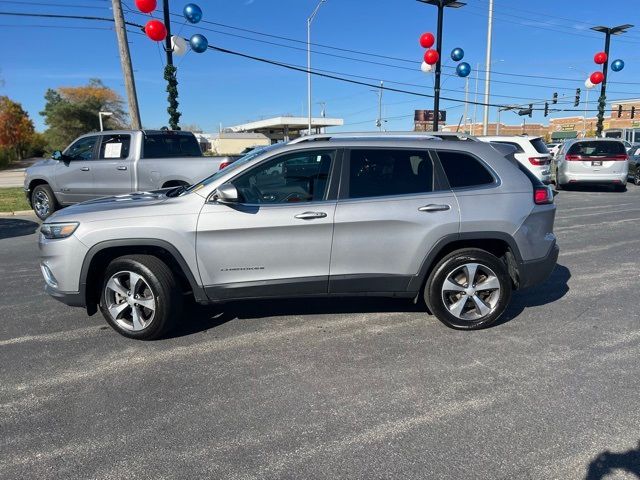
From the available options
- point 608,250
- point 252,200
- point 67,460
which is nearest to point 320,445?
point 67,460

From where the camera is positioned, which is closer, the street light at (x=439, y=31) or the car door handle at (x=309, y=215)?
the car door handle at (x=309, y=215)

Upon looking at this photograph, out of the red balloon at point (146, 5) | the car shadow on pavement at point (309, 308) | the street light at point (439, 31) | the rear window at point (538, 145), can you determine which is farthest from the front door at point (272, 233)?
the street light at point (439, 31)

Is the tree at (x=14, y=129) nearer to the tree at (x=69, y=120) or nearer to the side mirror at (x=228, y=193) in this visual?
the tree at (x=69, y=120)

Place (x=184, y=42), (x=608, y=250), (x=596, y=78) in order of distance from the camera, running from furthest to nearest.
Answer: (x=596, y=78) < (x=184, y=42) < (x=608, y=250)

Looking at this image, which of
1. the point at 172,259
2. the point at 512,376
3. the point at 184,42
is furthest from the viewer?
the point at 184,42

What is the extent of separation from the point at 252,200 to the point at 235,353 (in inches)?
50.8

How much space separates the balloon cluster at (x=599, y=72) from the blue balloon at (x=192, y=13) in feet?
62.8

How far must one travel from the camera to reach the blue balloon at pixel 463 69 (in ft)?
58.2

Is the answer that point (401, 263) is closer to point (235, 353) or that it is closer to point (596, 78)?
point (235, 353)

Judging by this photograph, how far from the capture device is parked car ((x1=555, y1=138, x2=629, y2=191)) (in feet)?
47.2

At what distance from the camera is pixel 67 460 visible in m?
2.54

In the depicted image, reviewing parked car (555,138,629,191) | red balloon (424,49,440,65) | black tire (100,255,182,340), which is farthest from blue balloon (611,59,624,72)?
black tire (100,255,182,340)

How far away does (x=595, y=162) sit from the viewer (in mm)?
14406

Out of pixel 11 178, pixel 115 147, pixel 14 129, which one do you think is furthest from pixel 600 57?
pixel 14 129
